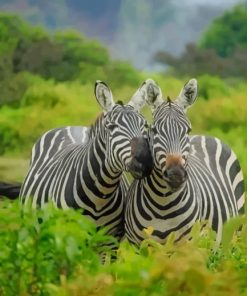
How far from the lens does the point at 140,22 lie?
106 m

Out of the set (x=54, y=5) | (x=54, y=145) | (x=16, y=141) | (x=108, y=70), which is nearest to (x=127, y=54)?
(x=54, y=5)

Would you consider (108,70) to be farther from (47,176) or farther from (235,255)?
(235,255)

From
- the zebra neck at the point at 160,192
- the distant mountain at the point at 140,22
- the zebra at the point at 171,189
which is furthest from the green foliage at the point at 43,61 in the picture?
the distant mountain at the point at 140,22

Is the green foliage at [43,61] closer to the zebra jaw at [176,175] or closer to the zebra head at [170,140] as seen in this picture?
the zebra head at [170,140]

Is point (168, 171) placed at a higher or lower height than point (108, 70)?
lower

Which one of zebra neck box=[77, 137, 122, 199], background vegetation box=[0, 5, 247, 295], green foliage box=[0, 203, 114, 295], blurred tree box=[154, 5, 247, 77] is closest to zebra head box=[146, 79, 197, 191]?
zebra neck box=[77, 137, 122, 199]

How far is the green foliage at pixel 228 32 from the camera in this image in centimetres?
5878

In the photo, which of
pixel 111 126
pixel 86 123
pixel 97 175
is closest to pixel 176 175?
pixel 111 126

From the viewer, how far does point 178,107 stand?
7141 mm

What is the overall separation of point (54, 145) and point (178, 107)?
1.59m

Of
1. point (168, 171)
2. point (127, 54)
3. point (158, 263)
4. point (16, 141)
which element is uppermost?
point (127, 54)

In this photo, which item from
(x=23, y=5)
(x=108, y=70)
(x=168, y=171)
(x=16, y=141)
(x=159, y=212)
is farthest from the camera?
(x=23, y=5)

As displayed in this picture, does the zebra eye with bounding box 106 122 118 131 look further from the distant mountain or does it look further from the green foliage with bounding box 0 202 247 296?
the distant mountain

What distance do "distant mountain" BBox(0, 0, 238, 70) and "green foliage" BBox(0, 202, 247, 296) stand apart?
3676 inches
